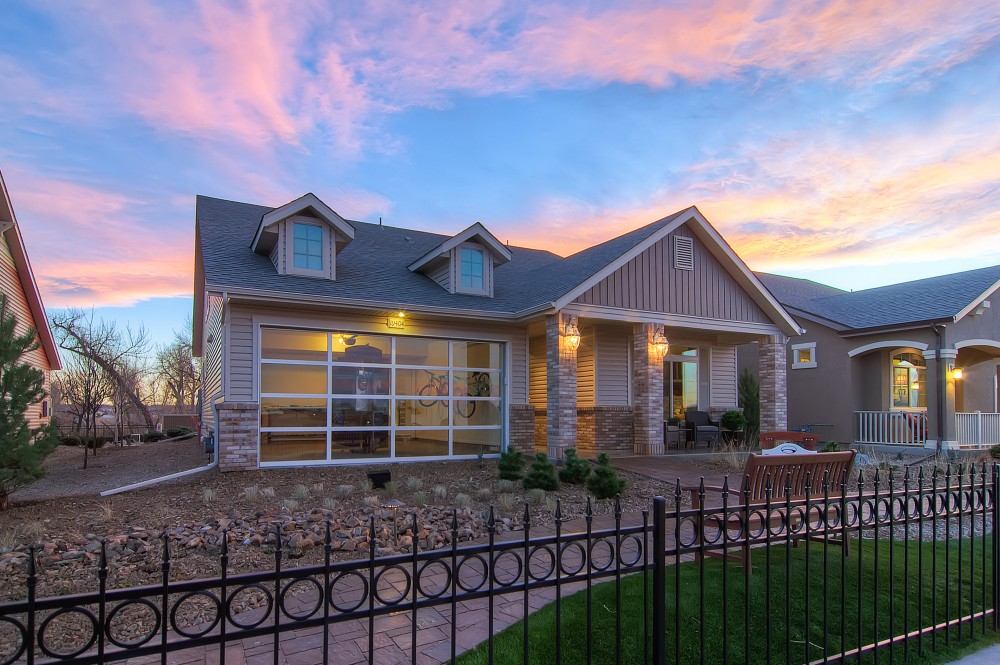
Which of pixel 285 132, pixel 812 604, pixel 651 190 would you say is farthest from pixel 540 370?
pixel 812 604

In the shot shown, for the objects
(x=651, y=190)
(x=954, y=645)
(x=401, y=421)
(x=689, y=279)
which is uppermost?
(x=651, y=190)

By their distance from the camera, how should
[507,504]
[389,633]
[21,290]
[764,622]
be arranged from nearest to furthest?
[389,633], [764,622], [507,504], [21,290]

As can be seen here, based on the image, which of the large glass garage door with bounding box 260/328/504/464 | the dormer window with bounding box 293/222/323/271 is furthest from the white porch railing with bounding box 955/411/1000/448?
the dormer window with bounding box 293/222/323/271

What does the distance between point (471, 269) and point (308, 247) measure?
3.75 meters

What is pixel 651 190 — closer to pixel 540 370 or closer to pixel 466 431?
pixel 540 370

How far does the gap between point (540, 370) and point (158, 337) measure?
27446 millimetres

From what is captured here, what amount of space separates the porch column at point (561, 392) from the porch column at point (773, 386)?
235 inches

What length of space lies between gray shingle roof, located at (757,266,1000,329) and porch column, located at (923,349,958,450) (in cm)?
103

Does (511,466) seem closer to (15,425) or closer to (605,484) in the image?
(605,484)

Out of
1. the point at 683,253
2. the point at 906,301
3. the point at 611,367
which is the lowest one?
the point at 611,367

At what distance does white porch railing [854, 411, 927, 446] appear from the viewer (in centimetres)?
1580

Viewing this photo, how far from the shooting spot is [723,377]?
55.7ft

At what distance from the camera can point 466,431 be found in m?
12.9

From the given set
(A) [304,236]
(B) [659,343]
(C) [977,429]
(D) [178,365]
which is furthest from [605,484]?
(D) [178,365]
